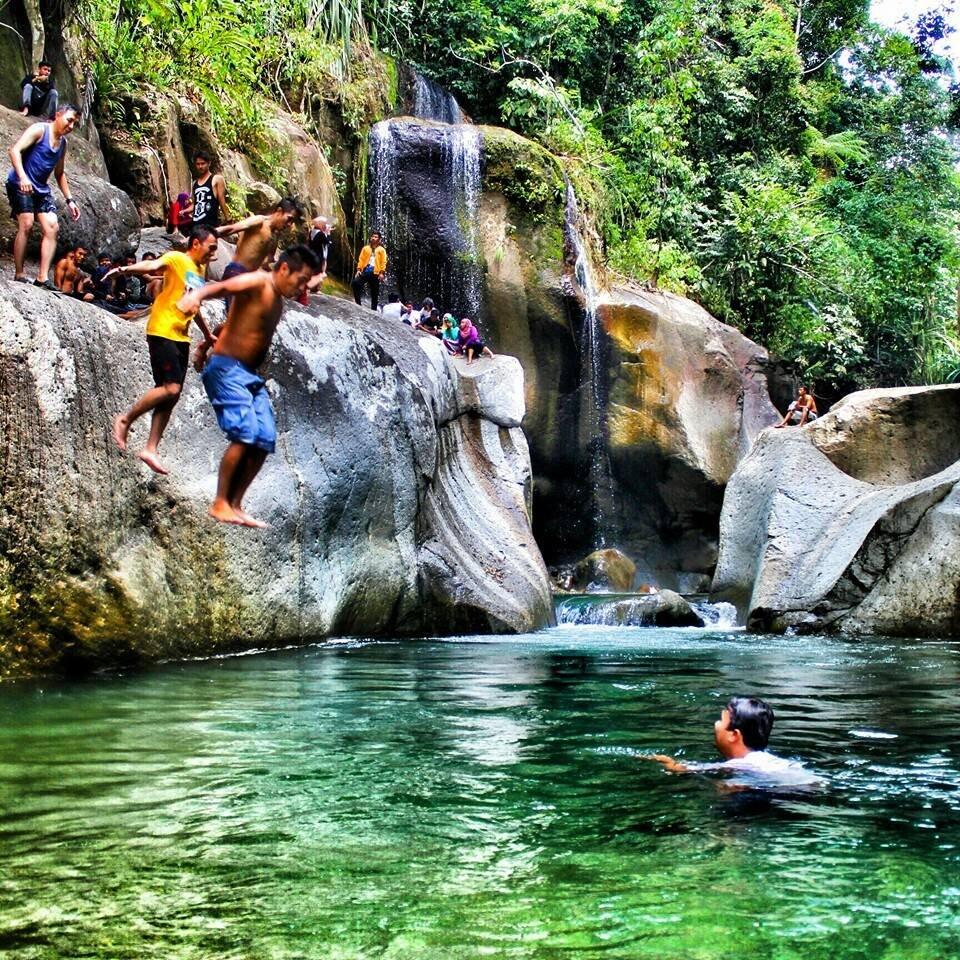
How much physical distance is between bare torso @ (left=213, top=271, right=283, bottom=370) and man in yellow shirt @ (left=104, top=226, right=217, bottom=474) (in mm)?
1244

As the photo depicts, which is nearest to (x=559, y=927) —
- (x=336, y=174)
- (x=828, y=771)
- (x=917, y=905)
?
(x=917, y=905)

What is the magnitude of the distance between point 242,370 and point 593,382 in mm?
17579

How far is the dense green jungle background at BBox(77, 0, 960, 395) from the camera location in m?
25.2

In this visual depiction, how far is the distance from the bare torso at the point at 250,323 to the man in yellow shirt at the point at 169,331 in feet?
4.08

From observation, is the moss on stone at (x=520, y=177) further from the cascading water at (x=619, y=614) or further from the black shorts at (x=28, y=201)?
the black shorts at (x=28, y=201)

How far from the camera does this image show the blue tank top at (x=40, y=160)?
9.47m

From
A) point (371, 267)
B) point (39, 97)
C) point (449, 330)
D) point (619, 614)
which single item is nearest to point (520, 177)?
point (449, 330)

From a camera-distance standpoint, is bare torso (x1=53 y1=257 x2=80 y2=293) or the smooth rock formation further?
the smooth rock formation

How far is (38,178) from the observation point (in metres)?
9.62

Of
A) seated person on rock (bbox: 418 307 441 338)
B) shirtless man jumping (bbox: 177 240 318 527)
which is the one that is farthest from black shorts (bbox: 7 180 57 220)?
seated person on rock (bbox: 418 307 441 338)

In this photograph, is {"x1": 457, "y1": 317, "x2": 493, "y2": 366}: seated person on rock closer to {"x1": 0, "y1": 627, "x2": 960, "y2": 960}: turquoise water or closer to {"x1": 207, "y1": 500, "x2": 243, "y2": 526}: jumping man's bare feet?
{"x1": 0, "y1": 627, "x2": 960, "y2": 960}: turquoise water

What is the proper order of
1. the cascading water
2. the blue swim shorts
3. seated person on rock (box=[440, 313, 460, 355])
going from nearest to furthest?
the blue swim shorts < the cascading water < seated person on rock (box=[440, 313, 460, 355])

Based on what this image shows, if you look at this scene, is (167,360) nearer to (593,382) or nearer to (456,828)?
(456,828)

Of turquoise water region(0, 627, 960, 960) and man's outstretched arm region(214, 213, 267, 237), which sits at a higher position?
man's outstretched arm region(214, 213, 267, 237)
